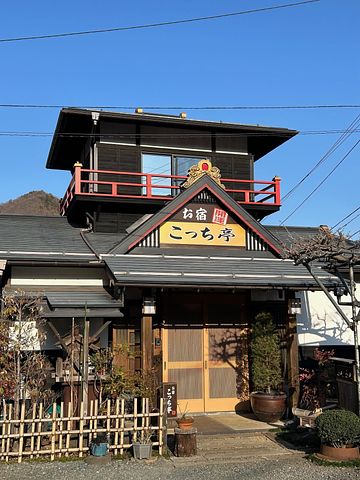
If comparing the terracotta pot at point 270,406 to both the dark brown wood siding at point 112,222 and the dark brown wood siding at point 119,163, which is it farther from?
the dark brown wood siding at point 119,163

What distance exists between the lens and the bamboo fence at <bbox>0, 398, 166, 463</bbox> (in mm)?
8859

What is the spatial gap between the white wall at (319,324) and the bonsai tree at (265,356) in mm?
2179

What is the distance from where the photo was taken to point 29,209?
281 ft

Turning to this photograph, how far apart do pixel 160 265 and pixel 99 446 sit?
15.9ft

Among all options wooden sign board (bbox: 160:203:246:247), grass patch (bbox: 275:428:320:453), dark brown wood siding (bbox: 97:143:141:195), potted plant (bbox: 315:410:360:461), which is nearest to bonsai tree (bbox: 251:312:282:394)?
grass patch (bbox: 275:428:320:453)

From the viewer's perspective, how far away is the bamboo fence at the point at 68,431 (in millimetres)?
8859

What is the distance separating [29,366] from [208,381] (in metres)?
5.23

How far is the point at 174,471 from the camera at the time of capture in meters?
8.41

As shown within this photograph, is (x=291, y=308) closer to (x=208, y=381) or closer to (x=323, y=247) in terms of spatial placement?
(x=208, y=381)

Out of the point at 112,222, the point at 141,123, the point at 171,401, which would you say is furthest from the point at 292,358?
the point at 141,123

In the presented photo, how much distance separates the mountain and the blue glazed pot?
78.1 metres

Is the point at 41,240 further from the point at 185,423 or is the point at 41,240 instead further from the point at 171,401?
the point at 185,423

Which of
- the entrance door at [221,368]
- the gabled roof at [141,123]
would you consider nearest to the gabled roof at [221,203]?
the entrance door at [221,368]

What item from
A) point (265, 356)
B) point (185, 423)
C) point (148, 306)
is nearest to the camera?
point (185, 423)
